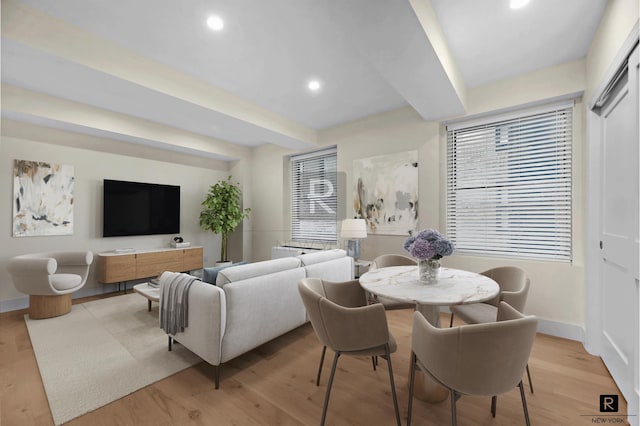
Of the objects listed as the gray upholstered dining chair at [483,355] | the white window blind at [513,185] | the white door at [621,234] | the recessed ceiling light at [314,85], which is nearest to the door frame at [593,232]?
the white door at [621,234]

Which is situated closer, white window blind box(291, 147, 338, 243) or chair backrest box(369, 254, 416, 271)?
chair backrest box(369, 254, 416, 271)

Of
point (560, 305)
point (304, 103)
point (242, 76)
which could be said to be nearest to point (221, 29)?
point (242, 76)

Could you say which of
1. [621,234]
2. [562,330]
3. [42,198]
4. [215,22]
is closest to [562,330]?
[562,330]

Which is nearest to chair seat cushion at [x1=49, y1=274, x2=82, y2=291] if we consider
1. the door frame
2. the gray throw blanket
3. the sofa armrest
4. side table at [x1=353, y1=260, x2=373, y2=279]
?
the gray throw blanket

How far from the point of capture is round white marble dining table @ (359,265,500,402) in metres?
1.55

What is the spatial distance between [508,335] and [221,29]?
2837 millimetres

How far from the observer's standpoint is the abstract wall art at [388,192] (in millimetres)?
3721

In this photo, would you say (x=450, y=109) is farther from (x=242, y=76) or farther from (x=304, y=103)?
(x=242, y=76)

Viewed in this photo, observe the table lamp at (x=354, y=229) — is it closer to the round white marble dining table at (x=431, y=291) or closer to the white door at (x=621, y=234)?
the round white marble dining table at (x=431, y=291)

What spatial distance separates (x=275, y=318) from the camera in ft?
7.89

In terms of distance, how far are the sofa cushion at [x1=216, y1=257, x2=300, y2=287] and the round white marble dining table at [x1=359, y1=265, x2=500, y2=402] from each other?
0.83 meters

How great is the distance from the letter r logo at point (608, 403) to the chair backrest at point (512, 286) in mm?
704

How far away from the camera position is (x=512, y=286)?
2.29 m

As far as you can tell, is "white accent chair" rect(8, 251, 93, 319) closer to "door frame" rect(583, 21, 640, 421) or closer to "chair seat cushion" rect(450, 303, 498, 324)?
"chair seat cushion" rect(450, 303, 498, 324)
